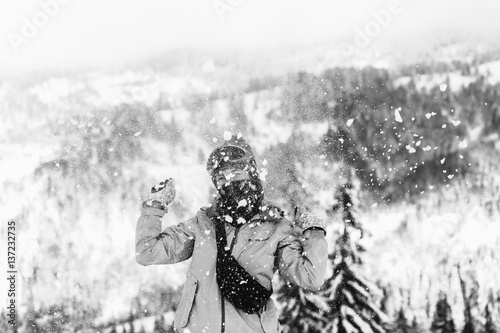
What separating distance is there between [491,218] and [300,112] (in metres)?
8.21

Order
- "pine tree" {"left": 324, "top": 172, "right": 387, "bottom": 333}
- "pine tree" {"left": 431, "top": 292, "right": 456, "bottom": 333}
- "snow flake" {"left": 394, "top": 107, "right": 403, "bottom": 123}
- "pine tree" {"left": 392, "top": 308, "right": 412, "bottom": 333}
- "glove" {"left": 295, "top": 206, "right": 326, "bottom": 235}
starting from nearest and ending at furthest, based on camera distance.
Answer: "glove" {"left": 295, "top": 206, "right": 326, "bottom": 235}
"pine tree" {"left": 324, "top": 172, "right": 387, "bottom": 333}
"pine tree" {"left": 392, "top": 308, "right": 412, "bottom": 333}
"pine tree" {"left": 431, "top": 292, "right": 456, "bottom": 333}
"snow flake" {"left": 394, "top": 107, "right": 403, "bottom": 123}

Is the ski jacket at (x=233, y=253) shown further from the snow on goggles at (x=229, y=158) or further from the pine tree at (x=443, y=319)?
the pine tree at (x=443, y=319)

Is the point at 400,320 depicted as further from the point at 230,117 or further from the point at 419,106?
the point at 419,106

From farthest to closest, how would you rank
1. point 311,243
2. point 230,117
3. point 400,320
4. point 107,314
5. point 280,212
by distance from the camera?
point 107,314 < point 230,117 < point 400,320 < point 280,212 < point 311,243

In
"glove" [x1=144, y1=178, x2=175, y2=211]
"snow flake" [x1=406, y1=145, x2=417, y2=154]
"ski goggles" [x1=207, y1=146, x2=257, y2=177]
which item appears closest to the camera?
"glove" [x1=144, y1=178, x2=175, y2=211]

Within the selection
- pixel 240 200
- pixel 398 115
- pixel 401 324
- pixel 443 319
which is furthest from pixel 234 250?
pixel 398 115

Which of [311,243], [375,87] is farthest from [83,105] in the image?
[311,243]

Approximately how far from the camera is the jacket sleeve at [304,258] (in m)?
2.27

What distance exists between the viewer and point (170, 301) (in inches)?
572

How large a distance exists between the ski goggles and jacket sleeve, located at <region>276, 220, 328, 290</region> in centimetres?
42

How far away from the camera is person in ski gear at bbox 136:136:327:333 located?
2250mm

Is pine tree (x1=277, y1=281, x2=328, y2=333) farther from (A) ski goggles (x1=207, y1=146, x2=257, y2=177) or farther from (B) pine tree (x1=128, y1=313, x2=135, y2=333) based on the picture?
(A) ski goggles (x1=207, y1=146, x2=257, y2=177)

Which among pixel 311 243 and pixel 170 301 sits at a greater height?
pixel 311 243

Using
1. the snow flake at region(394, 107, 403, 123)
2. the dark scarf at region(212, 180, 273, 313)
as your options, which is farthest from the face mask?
the snow flake at region(394, 107, 403, 123)
